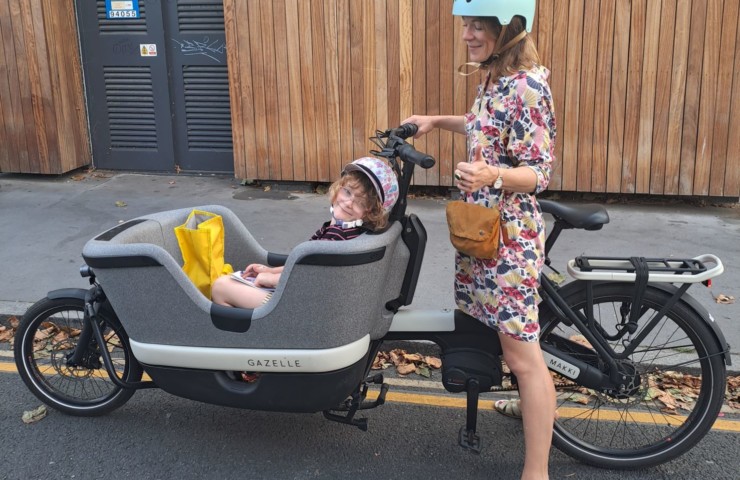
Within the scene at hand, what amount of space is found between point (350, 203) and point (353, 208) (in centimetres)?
2

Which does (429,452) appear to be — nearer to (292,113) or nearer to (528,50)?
(528,50)

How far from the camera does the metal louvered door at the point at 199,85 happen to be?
7816 millimetres

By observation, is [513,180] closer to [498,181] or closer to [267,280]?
[498,181]

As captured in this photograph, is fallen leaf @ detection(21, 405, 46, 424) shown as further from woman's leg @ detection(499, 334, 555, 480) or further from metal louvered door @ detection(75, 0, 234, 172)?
metal louvered door @ detection(75, 0, 234, 172)

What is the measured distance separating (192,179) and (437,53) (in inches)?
121

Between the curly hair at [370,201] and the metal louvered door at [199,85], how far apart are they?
5.35 meters

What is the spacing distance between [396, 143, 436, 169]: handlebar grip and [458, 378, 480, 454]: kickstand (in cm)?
Answer: 100

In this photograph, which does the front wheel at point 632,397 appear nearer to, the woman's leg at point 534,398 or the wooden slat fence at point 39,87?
the woman's leg at point 534,398

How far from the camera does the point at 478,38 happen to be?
2.70 metres

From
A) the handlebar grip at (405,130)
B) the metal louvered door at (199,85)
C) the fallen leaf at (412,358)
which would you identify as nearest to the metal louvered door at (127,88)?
the metal louvered door at (199,85)

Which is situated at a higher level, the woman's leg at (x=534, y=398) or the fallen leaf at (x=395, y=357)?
the woman's leg at (x=534, y=398)

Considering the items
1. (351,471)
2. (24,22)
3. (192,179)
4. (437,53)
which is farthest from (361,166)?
(24,22)

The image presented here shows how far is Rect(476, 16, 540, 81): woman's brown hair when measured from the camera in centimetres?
266

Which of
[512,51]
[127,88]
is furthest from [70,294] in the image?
[127,88]
